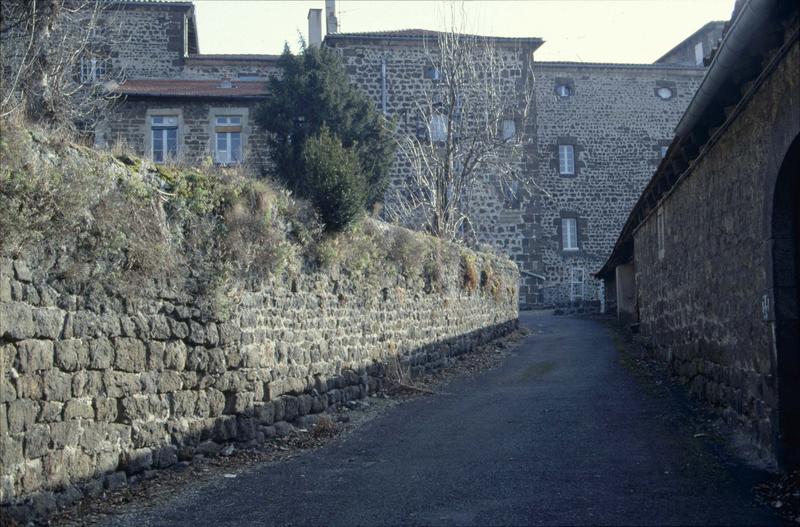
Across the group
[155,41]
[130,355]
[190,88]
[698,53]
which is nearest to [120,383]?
[130,355]

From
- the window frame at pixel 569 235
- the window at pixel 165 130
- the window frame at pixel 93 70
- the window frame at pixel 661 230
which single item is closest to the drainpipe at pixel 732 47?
the window frame at pixel 661 230

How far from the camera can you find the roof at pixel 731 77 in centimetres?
674

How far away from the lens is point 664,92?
3831 centimetres

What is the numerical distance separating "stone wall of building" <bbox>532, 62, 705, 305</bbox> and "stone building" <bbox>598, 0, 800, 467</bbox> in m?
25.3

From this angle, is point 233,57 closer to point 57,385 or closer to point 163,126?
point 163,126

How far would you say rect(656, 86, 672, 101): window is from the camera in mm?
38250

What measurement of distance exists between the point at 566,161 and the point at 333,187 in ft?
91.1

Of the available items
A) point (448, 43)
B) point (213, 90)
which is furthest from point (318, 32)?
point (448, 43)

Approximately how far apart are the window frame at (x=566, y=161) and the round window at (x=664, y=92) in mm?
4536

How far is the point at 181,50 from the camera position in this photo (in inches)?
1232

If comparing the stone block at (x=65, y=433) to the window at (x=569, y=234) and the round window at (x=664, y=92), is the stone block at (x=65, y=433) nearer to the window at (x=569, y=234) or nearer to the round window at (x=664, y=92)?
the window at (x=569, y=234)

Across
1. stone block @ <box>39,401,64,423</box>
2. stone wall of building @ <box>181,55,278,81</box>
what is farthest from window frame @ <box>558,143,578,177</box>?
A: stone block @ <box>39,401,64,423</box>

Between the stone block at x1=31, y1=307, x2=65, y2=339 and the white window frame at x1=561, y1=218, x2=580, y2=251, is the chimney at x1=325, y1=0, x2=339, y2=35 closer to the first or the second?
the white window frame at x1=561, y1=218, x2=580, y2=251

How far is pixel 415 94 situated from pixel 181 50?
8.54 m
